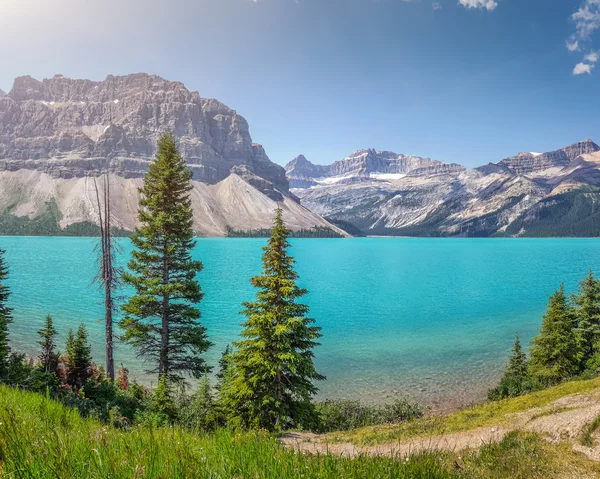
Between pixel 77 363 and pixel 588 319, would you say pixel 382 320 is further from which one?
pixel 77 363

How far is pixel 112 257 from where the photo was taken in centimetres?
2452

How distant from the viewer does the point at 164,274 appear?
74.7 feet

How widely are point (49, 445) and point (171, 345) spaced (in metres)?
22.8

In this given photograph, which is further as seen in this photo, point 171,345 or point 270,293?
point 171,345

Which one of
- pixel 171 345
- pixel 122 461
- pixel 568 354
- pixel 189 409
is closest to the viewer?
pixel 122 461

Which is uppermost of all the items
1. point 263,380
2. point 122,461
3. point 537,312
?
point 122,461

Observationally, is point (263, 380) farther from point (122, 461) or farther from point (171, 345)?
point (122, 461)

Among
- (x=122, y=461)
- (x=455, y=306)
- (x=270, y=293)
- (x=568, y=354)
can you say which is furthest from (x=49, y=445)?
(x=455, y=306)

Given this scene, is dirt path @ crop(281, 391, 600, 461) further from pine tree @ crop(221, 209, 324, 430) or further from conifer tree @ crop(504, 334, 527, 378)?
conifer tree @ crop(504, 334, 527, 378)

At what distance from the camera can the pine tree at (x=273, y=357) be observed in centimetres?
1783

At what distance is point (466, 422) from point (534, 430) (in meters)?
4.89

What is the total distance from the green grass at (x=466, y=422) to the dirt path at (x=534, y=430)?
55cm

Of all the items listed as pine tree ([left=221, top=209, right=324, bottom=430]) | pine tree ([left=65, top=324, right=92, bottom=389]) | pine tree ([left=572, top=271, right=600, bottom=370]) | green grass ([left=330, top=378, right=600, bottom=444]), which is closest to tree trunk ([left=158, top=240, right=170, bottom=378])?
pine tree ([left=65, top=324, right=92, bottom=389])

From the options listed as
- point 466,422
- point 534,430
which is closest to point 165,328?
point 466,422
